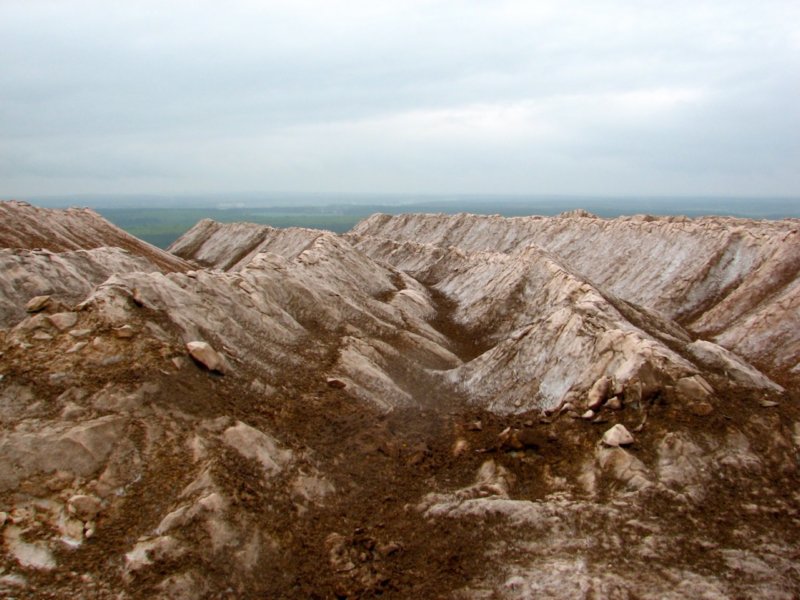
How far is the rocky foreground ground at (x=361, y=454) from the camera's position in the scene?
14.2m

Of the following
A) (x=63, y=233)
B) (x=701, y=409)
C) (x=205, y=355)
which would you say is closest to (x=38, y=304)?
(x=205, y=355)

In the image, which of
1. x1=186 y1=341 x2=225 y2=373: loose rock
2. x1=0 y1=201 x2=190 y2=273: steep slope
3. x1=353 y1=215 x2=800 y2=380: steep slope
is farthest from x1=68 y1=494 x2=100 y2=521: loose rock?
x1=0 y1=201 x2=190 y2=273: steep slope

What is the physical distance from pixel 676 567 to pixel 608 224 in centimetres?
5060

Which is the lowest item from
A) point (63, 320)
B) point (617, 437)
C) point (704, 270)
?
point (617, 437)

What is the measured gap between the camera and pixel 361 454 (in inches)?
777

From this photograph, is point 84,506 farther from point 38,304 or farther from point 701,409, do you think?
point 701,409

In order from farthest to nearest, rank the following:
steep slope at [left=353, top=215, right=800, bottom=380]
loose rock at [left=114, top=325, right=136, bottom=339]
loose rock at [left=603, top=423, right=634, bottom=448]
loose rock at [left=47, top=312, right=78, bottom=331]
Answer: steep slope at [left=353, top=215, right=800, bottom=380] < loose rock at [left=114, top=325, right=136, bottom=339] < loose rock at [left=47, top=312, right=78, bottom=331] < loose rock at [left=603, top=423, right=634, bottom=448]

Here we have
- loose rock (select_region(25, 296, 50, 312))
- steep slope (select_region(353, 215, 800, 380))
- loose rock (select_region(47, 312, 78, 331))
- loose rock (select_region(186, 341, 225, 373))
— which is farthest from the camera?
steep slope (select_region(353, 215, 800, 380))

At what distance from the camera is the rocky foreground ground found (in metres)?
14.2

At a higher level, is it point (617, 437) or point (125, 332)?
point (125, 332)

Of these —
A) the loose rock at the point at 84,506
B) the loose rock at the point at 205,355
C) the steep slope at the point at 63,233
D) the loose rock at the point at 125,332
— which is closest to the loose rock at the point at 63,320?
the loose rock at the point at 125,332

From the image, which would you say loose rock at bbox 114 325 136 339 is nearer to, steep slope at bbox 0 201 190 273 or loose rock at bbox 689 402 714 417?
loose rock at bbox 689 402 714 417

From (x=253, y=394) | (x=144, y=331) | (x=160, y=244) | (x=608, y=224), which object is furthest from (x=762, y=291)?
(x=160, y=244)

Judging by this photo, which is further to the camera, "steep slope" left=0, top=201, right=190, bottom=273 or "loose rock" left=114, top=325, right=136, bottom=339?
"steep slope" left=0, top=201, right=190, bottom=273
